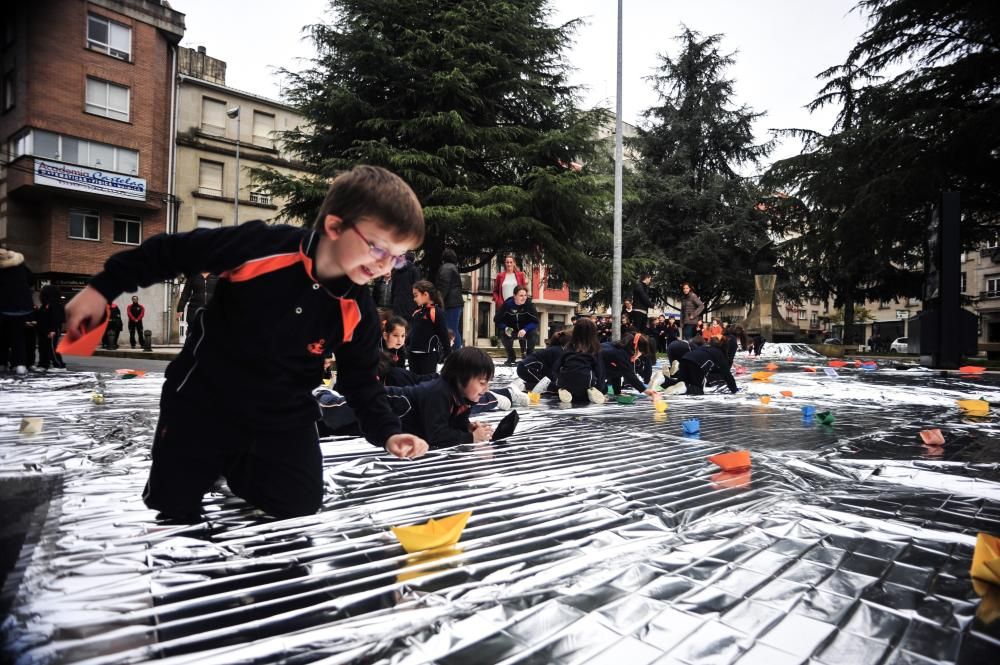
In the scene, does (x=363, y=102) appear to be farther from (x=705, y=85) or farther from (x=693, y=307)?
(x=705, y=85)

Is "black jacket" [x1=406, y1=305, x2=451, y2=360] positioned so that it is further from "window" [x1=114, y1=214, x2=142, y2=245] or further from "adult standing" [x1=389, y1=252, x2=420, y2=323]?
"window" [x1=114, y1=214, x2=142, y2=245]

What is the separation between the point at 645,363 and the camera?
8711 millimetres

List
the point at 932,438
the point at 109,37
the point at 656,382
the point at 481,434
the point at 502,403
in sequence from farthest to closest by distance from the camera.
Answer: the point at 109,37 → the point at 656,382 → the point at 502,403 → the point at 932,438 → the point at 481,434

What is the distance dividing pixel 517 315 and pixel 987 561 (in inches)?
331

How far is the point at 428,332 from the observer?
19.7 ft

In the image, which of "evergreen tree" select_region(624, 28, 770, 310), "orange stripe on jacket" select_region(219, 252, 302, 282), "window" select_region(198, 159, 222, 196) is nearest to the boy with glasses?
"orange stripe on jacket" select_region(219, 252, 302, 282)

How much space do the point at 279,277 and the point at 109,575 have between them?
927mm

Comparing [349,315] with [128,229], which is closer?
[349,315]

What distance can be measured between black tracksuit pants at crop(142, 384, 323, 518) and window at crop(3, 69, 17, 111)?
2675cm

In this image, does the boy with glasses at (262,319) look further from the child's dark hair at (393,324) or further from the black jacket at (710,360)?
the black jacket at (710,360)

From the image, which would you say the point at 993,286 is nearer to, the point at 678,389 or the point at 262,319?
the point at 678,389

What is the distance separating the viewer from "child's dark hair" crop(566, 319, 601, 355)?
19.5ft

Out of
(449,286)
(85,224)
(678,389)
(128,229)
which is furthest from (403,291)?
(128,229)

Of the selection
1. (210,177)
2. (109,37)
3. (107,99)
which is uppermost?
(109,37)
